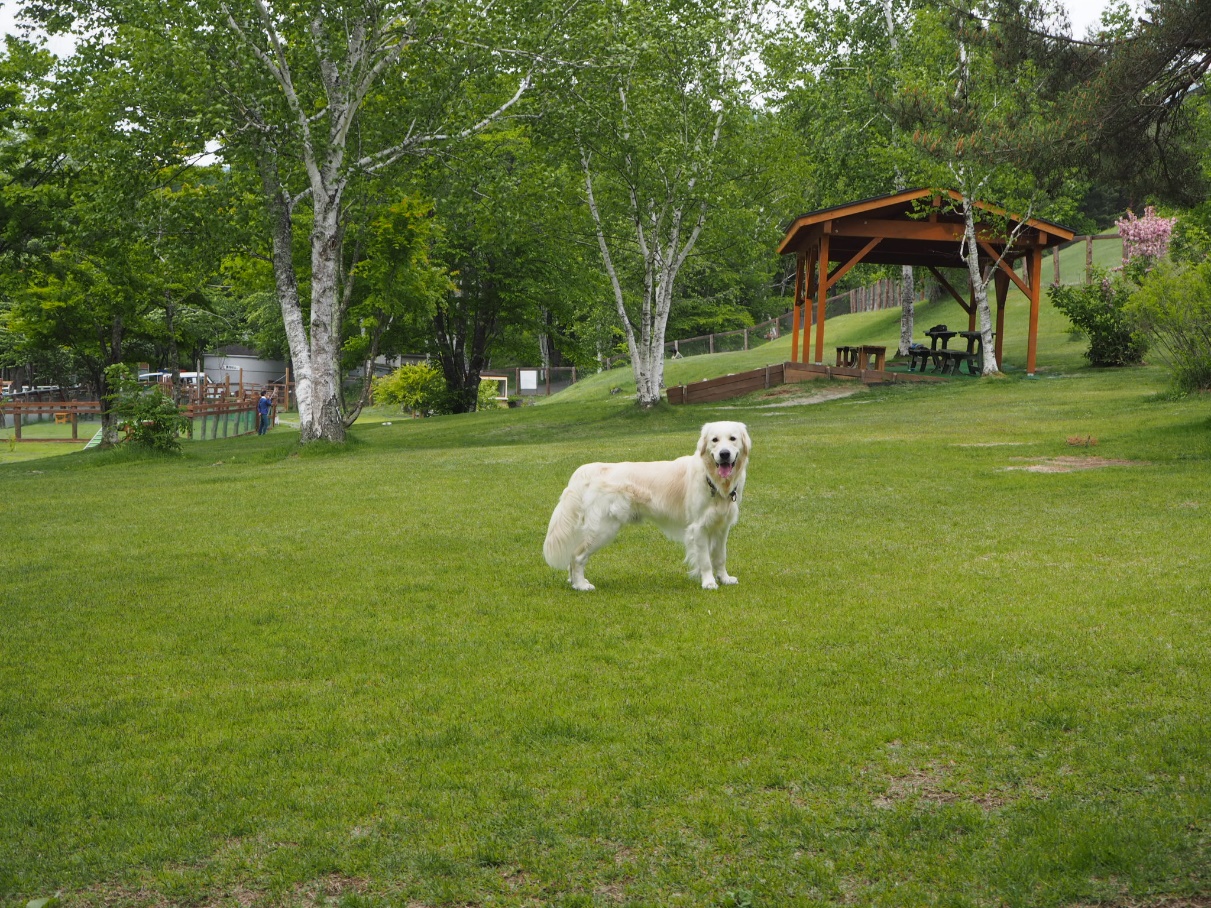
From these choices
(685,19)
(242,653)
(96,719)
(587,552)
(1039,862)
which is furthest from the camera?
(685,19)

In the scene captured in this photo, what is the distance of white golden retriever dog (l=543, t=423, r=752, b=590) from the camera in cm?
859

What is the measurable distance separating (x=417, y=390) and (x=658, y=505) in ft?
132

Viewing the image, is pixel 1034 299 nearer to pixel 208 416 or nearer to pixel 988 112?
pixel 988 112

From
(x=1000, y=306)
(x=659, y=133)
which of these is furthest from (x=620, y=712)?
(x=1000, y=306)

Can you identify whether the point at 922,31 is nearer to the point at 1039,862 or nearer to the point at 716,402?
the point at 716,402

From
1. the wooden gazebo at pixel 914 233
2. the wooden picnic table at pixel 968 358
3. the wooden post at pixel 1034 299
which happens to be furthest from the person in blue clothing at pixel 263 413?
the wooden post at pixel 1034 299

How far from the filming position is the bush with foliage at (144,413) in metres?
23.4

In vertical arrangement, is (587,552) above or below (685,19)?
below

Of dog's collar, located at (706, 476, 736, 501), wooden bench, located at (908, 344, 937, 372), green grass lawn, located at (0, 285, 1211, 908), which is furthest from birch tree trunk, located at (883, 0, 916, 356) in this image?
dog's collar, located at (706, 476, 736, 501)

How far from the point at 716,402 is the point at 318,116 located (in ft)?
48.9

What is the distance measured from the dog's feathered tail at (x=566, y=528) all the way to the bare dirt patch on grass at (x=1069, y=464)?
8705 mm

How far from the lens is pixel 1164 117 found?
493 inches

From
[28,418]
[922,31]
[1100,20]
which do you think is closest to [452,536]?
[1100,20]

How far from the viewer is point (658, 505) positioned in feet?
28.7
